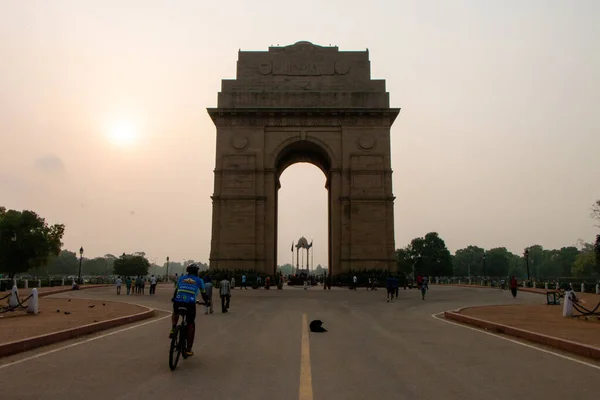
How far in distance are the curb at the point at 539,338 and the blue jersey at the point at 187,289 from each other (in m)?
7.44

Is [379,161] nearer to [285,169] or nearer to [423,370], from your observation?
[285,169]

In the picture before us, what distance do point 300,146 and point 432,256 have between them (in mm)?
78087

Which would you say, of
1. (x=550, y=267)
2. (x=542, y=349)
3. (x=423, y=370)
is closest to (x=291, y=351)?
(x=423, y=370)

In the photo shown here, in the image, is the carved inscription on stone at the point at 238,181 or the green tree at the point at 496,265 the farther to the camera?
the green tree at the point at 496,265

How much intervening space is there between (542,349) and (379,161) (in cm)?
3884

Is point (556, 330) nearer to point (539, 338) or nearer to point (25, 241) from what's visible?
point (539, 338)

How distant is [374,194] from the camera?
48125mm

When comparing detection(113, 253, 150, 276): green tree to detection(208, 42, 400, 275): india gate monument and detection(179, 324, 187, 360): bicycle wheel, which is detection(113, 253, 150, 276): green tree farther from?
detection(179, 324, 187, 360): bicycle wheel

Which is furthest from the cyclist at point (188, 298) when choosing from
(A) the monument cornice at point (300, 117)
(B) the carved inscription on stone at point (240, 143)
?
(A) the monument cornice at point (300, 117)

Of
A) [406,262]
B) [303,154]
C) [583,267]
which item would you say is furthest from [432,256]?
[303,154]

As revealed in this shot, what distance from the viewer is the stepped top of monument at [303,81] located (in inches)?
1957

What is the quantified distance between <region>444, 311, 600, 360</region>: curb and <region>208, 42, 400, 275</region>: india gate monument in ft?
100

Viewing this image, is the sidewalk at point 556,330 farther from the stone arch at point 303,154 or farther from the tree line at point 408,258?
the tree line at point 408,258

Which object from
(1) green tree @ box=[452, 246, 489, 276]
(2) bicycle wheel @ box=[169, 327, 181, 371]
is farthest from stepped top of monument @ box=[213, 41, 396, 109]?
(1) green tree @ box=[452, 246, 489, 276]
